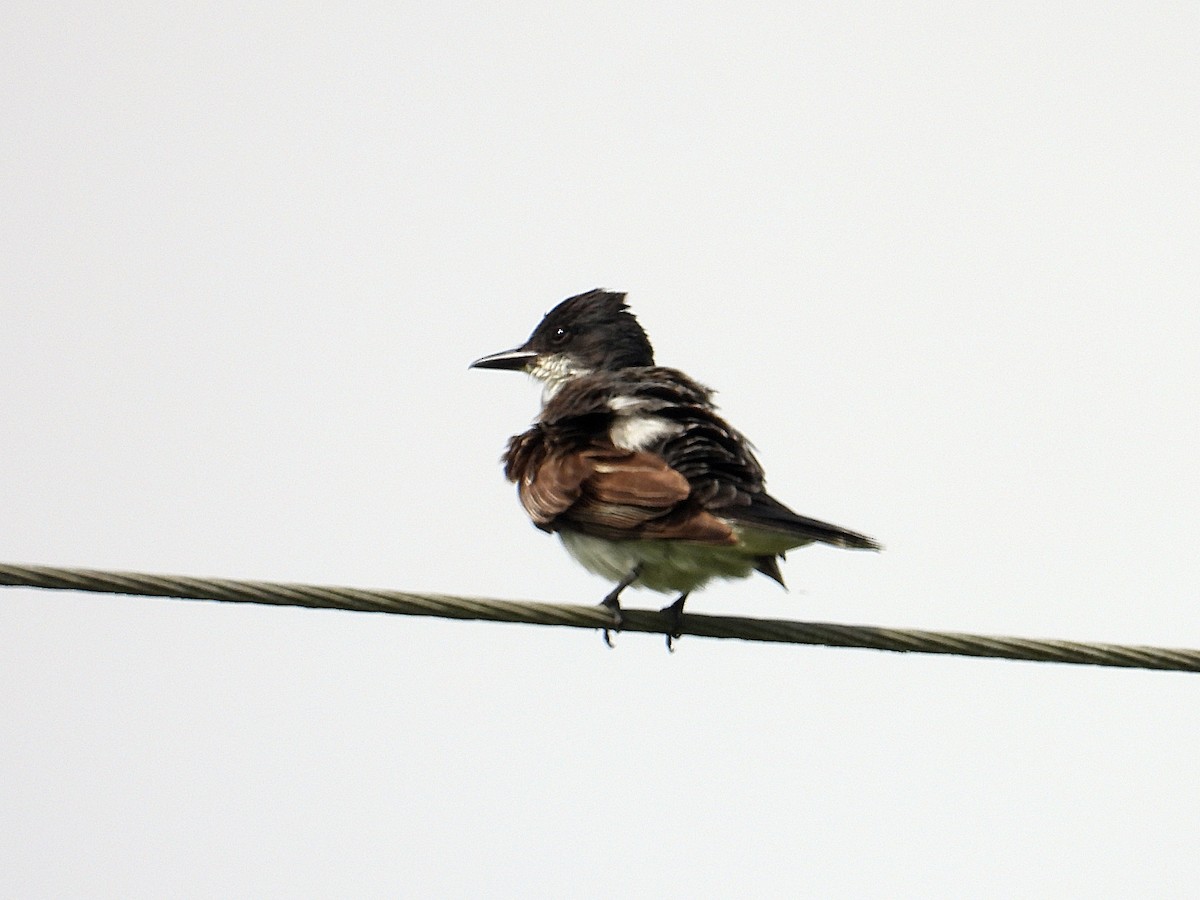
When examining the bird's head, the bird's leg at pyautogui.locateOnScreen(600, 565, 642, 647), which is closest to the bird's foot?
the bird's leg at pyautogui.locateOnScreen(600, 565, 642, 647)

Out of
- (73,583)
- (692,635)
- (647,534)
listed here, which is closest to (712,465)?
(647,534)

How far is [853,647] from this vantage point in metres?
5.18

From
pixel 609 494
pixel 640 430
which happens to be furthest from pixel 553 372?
pixel 609 494

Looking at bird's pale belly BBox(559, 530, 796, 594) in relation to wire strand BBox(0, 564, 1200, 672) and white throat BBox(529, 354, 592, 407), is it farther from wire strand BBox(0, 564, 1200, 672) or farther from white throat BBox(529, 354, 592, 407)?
white throat BBox(529, 354, 592, 407)

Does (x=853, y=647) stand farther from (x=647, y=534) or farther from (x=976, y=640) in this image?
(x=647, y=534)

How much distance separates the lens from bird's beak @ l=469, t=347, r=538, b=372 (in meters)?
8.99

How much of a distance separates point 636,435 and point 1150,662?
→ 2.46m

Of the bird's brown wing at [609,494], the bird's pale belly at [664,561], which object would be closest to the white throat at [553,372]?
the bird's brown wing at [609,494]

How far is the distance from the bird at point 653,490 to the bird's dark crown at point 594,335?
1002 millimetres

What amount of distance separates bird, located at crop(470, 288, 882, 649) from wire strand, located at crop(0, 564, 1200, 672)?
60cm

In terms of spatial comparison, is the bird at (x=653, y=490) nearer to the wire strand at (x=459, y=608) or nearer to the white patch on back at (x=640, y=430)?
the white patch on back at (x=640, y=430)

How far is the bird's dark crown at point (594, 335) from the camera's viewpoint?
8.62 metres

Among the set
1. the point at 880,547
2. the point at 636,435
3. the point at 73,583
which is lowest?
the point at 73,583

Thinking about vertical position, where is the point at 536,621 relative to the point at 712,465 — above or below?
below
